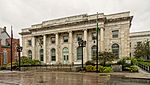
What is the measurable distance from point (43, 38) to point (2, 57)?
13.1 m

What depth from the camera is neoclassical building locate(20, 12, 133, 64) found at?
1767 inches

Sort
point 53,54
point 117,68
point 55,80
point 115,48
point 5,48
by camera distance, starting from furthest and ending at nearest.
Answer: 1. point 5,48
2. point 53,54
3. point 115,48
4. point 117,68
5. point 55,80

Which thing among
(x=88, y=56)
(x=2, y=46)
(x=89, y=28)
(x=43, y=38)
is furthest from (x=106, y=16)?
(x=2, y=46)

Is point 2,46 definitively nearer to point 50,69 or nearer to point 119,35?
point 50,69

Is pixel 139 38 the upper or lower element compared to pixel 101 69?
upper

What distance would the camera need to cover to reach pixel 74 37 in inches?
2029

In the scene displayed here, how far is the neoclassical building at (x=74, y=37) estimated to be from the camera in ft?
147

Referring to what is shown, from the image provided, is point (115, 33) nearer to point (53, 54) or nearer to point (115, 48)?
point (115, 48)

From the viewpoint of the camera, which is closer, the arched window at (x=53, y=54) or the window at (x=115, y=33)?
the window at (x=115, y=33)

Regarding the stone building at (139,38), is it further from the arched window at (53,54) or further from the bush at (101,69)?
the bush at (101,69)

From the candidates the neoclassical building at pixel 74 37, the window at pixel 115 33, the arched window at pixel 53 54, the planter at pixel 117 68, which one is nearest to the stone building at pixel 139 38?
the window at pixel 115 33

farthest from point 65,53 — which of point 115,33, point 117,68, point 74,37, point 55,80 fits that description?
point 55,80

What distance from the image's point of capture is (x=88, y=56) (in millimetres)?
48500

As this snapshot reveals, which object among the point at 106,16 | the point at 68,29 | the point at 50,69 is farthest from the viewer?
the point at 68,29
